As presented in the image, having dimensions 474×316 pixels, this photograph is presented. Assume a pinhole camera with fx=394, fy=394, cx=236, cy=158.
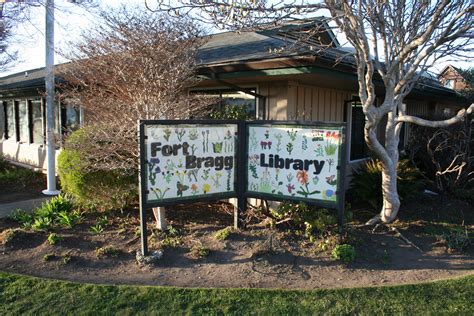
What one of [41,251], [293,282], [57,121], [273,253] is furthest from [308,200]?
[57,121]

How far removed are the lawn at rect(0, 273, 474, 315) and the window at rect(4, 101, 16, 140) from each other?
1222 centimetres

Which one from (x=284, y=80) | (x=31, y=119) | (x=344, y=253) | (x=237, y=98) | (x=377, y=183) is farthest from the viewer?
(x=31, y=119)

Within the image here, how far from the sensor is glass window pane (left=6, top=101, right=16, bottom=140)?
48.3 feet

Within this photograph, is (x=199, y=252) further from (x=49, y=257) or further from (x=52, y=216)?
(x=52, y=216)

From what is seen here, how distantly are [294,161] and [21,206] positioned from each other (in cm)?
558

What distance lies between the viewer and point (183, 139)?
523 cm

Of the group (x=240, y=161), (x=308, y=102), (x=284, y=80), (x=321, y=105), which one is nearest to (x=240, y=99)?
(x=284, y=80)

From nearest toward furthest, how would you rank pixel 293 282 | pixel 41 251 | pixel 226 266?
pixel 293 282 < pixel 226 266 < pixel 41 251

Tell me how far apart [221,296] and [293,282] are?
2.82ft

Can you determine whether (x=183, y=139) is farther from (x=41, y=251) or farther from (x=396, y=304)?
(x=396, y=304)

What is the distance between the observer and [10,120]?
49.2ft

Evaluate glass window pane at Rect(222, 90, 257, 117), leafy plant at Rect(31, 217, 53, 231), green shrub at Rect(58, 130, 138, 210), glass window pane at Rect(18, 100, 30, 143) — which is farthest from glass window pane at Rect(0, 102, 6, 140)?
glass window pane at Rect(222, 90, 257, 117)

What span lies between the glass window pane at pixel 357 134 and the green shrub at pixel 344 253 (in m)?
5.28

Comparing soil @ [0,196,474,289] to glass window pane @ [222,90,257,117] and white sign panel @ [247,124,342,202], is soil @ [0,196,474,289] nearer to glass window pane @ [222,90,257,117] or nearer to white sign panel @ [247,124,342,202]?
white sign panel @ [247,124,342,202]
